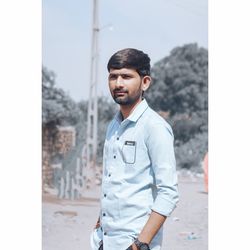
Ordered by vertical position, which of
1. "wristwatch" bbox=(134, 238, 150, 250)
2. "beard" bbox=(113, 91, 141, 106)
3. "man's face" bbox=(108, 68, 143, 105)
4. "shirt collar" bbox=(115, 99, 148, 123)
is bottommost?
"wristwatch" bbox=(134, 238, 150, 250)

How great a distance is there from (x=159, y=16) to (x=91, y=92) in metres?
0.56

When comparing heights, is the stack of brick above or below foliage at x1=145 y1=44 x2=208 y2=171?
below

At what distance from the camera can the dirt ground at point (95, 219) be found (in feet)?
9.36

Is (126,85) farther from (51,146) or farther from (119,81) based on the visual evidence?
(51,146)

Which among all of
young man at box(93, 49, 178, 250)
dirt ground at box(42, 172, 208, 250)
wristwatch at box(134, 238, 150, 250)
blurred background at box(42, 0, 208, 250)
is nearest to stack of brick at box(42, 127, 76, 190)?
blurred background at box(42, 0, 208, 250)

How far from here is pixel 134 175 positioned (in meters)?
2.06

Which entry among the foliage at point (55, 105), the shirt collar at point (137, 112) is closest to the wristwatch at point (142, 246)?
the shirt collar at point (137, 112)

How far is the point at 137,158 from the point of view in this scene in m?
2.05

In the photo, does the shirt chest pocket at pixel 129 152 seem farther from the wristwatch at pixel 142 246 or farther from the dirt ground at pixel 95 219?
the dirt ground at pixel 95 219

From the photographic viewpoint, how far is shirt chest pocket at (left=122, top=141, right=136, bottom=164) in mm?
2061

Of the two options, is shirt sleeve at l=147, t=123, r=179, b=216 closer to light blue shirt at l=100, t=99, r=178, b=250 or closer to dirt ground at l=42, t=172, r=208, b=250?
light blue shirt at l=100, t=99, r=178, b=250
